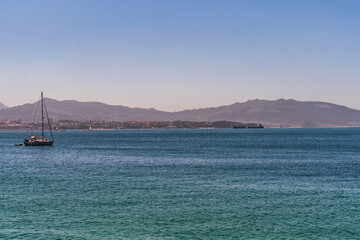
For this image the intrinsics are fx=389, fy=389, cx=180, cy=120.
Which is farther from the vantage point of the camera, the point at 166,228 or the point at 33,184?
the point at 33,184

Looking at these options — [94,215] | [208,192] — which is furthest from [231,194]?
[94,215]

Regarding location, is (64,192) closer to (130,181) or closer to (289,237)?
(130,181)

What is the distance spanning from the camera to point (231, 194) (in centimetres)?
5128

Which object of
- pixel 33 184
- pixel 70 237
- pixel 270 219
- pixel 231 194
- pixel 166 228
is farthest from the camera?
pixel 33 184

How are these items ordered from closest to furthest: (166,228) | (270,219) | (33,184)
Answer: (166,228) → (270,219) → (33,184)

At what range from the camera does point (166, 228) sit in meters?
36.6

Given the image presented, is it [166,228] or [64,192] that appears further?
[64,192]

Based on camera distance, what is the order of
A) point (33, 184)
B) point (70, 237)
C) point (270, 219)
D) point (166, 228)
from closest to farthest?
point (70, 237), point (166, 228), point (270, 219), point (33, 184)

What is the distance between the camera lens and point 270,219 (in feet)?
129

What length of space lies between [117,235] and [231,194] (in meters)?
20.7

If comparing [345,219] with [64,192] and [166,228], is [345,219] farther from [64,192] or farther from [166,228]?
[64,192]

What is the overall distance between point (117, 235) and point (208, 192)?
20.4 metres

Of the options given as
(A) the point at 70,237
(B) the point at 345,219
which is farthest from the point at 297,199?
(A) the point at 70,237

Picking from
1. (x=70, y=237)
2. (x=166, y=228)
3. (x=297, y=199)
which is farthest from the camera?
(x=297, y=199)
